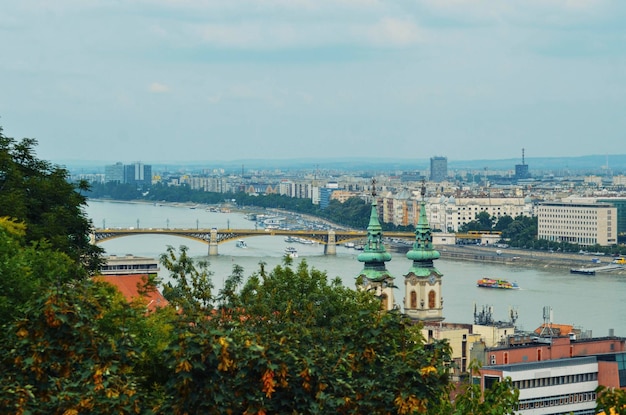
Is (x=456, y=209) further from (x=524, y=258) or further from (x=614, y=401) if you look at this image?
(x=614, y=401)

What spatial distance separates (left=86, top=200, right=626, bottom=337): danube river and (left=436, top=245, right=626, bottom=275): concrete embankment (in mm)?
881

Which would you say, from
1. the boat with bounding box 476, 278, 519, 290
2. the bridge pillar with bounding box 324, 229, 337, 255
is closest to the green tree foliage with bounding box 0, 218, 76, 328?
the boat with bounding box 476, 278, 519, 290

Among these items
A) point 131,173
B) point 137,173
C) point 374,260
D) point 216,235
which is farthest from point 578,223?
point 137,173

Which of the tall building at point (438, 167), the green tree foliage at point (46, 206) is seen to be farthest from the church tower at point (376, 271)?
the tall building at point (438, 167)

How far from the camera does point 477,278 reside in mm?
29031

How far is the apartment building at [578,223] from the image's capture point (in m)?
41.4

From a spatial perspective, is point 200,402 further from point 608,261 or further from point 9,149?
point 608,261

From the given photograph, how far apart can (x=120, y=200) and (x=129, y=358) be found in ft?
263

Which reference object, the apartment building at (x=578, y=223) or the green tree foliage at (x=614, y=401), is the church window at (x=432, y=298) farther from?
the apartment building at (x=578, y=223)

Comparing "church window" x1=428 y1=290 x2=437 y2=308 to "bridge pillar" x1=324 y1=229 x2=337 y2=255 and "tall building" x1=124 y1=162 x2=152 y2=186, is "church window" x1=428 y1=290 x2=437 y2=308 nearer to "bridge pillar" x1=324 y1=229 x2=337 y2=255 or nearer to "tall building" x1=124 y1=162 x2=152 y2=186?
"bridge pillar" x1=324 y1=229 x2=337 y2=255

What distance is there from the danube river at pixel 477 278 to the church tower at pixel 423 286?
3597 mm

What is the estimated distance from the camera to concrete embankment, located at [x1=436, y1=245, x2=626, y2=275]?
34344 mm

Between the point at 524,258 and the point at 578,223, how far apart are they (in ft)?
20.2

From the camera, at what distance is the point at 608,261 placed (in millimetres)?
35344
